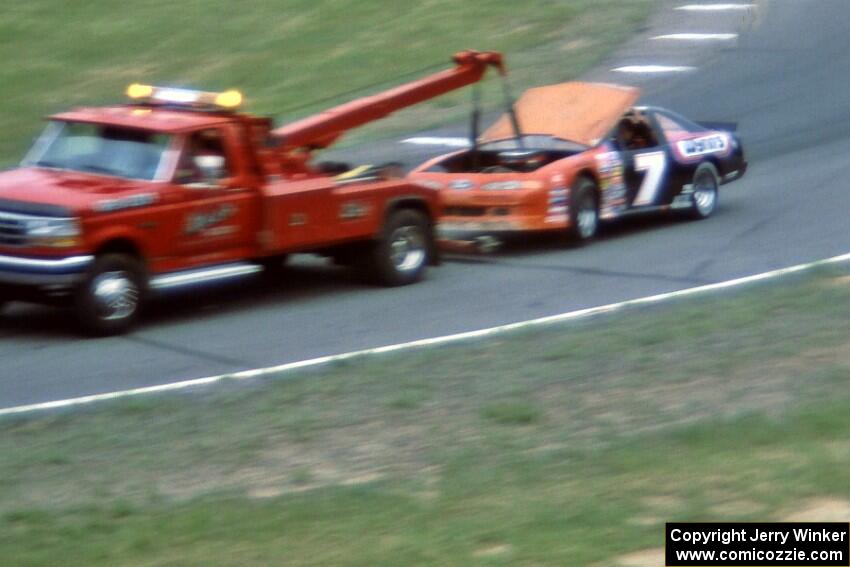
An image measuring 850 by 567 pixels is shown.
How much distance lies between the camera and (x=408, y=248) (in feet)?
44.6

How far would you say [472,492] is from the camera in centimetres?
666

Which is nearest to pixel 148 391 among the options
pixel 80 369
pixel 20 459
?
pixel 80 369

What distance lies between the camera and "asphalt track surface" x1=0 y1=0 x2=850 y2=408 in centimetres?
1044

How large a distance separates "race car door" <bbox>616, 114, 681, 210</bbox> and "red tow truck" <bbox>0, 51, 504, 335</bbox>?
2.81 meters

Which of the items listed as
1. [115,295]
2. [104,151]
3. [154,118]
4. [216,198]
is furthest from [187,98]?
[115,295]

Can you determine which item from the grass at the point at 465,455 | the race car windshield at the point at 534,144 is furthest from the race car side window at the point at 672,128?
the grass at the point at 465,455

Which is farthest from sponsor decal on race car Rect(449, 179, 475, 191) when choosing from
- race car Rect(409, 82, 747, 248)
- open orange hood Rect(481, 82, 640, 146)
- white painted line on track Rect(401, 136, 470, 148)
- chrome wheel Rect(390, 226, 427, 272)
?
white painted line on track Rect(401, 136, 470, 148)

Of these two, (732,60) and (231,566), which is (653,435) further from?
(732,60)

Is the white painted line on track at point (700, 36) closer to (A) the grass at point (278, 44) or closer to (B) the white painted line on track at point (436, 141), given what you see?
(A) the grass at point (278, 44)

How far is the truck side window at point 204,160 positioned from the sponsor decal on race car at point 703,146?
20.4 feet

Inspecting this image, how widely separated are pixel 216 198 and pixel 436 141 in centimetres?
933

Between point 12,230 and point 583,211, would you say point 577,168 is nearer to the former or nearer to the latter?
point 583,211

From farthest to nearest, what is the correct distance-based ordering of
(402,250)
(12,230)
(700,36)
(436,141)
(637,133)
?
1. (700,36)
2. (436,141)
3. (637,133)
4. (402,250)
5. (12,230)

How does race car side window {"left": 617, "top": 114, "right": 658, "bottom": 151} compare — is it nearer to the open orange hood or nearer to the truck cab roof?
the open orange hood
